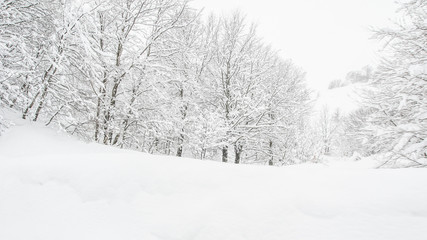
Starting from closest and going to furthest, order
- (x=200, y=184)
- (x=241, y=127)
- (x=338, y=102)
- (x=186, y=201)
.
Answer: (x=186, y=201), (x=200, y=184), (x=241, y=127), (x=338, y=102)

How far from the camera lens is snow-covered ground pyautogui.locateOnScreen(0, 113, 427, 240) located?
Result: 1.76m

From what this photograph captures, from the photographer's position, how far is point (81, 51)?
222 inches

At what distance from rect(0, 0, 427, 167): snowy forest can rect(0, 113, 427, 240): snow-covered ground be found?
278 centimetres

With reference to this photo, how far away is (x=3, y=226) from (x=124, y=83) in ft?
21.3

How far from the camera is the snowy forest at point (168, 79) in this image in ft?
15.7

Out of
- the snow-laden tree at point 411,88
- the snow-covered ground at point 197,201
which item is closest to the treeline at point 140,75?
the snow-covered ground at point 197,201

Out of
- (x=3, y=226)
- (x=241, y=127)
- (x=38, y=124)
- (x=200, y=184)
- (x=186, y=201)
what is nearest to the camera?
(x=3, y=226)

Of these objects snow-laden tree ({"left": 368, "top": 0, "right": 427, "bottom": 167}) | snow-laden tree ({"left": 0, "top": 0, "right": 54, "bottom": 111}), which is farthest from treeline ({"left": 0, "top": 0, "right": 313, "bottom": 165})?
snow-laden tree ({"left": 368, "top": 0, "right": 427, "bottom": 167})

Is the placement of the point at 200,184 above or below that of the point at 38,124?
below

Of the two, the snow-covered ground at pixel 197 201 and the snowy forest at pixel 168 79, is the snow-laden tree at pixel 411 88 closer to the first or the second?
the snowy forest at pixel 168 79

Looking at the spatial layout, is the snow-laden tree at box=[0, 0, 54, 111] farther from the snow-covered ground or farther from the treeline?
the snow-covered ground

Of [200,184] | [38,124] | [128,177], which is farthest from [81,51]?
[200,184]

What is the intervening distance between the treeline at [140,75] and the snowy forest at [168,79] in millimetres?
43

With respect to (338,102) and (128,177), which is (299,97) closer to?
(128,177)
